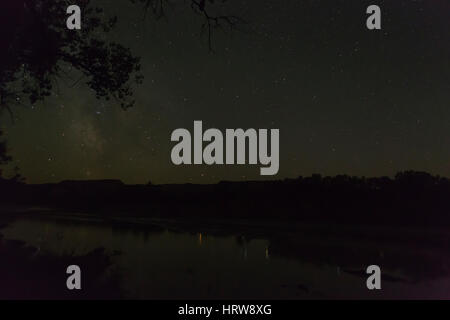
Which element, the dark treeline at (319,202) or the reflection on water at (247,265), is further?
the dark treeline at (319,202)

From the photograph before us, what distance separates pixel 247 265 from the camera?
13.5m

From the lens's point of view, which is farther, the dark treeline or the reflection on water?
the dark treeline

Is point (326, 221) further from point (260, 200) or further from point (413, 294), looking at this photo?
point (413, 294)

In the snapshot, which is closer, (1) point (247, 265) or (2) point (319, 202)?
(1) point (247, 265)

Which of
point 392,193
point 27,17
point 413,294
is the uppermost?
point 27,17

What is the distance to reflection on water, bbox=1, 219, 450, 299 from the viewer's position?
1054 cm

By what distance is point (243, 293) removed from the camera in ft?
34.0

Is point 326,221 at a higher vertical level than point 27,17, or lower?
lower

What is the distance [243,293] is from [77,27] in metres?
7.95

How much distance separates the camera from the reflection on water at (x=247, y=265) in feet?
34.6

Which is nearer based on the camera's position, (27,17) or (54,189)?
(27,17)
